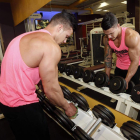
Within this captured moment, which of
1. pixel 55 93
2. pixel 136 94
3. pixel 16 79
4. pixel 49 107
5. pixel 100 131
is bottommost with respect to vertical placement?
pixel 100 131

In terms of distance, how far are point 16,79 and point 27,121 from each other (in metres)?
0.32

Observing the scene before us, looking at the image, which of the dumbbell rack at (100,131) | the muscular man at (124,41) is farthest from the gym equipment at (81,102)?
the muscular man at (124,41)

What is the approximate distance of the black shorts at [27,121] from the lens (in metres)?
0.81

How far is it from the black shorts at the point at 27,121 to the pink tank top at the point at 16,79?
44 mm

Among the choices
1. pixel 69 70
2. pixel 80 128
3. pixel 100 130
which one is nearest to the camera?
pixel 80 128

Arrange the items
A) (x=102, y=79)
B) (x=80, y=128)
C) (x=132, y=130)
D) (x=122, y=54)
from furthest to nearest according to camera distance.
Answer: (x=102, y=79) < (x=122, y=54) < (x=80, y=128) < (x=132, y=130)

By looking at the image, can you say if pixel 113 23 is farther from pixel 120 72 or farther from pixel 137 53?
pixel 120 72

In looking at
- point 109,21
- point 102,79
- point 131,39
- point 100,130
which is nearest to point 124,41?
point 131,39

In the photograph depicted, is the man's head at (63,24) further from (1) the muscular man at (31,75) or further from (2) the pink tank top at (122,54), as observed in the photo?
(2) the pink tank top at (122,54)

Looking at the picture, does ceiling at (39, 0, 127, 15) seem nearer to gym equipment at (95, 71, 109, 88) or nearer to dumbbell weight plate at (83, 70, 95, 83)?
dumbbell weight plate at (83, 70, 95, 83)

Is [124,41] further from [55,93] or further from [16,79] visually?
[16,79]

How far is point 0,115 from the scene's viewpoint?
6.26 ft

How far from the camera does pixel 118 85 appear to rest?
1541 millimetres

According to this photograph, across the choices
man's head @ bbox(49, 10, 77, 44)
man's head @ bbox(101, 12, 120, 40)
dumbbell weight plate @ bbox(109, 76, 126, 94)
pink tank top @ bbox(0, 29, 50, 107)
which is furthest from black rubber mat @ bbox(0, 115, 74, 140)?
man's head @ bbox(101, 12, 120, 40)
